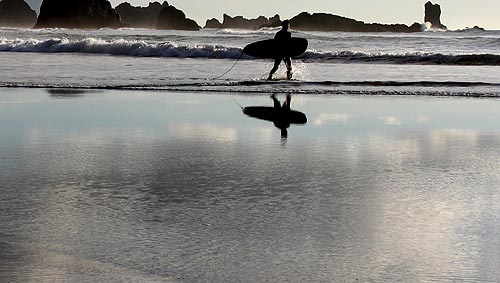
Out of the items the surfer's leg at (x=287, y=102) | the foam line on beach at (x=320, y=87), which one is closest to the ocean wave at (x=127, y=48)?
Answer: the foam line on beach at (x=320, y=87)

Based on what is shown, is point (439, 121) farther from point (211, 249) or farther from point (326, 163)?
point (211, 249)

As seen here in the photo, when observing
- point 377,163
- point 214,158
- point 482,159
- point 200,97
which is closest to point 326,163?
point 377,163

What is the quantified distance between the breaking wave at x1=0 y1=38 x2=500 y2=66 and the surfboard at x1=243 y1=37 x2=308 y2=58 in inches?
424

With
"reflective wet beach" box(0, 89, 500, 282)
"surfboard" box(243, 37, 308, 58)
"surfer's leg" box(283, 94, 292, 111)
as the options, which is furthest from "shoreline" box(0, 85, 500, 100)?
"reflective wet beach" box(0, 89, 500, 282)

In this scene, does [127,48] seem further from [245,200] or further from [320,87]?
[245,200]

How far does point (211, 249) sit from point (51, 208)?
1619 mm

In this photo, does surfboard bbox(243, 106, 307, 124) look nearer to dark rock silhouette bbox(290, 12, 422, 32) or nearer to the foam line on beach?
the foam line on beach

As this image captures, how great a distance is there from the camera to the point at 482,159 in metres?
8.38

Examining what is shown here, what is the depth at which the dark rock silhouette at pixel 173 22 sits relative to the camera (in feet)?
604

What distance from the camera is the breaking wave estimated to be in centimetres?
3366

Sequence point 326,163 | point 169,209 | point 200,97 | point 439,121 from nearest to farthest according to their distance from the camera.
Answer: point 169,209 → point 326,163 → point 439,121 → point 200,97

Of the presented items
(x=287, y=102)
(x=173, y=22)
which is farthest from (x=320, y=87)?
(x=173, y=22)

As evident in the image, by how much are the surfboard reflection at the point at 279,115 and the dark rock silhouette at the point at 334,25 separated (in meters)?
146

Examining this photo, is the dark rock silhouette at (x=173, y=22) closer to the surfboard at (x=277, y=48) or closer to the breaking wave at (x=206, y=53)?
the breaking wave at (x=206, y=53)
